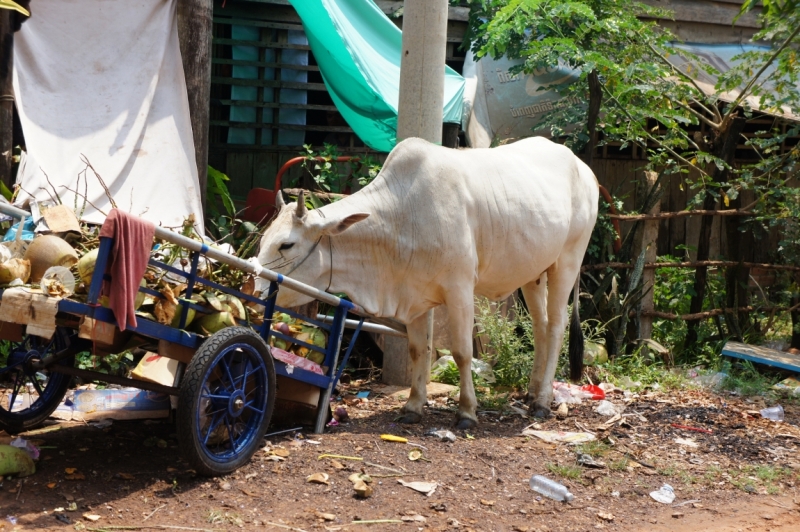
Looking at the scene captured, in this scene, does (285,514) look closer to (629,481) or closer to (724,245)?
(629,481)

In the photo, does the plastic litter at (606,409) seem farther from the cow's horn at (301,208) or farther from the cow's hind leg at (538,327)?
the cow's horn at (301,208)

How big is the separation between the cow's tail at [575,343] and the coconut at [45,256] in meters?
4.12

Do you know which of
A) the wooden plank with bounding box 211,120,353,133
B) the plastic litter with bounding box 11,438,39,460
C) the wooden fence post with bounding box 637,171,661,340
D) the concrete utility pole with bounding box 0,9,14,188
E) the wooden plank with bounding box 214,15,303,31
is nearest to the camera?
the plastic litter with bounding box 11,438,39,460

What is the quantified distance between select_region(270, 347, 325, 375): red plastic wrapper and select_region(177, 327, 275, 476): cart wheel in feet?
0.92

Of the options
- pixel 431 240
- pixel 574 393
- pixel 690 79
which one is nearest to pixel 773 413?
pixel 574 393

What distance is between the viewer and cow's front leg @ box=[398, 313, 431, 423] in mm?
5746

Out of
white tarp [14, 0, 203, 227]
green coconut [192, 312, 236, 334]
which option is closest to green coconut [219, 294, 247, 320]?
green coconut [192, 312, 236, 334]

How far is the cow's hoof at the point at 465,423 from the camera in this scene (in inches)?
221

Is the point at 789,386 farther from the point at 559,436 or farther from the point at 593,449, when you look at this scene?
the point at 593,449

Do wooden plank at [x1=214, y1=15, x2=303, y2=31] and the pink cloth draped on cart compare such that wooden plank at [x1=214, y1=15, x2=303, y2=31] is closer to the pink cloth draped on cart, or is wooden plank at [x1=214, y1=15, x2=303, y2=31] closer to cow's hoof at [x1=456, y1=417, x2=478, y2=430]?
cow's hoof at [x1=456, y1=417, x2=478, y2=430]

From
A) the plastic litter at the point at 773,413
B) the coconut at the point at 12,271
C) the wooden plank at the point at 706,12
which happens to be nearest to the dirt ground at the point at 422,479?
the plastic litter at the point at 773,413

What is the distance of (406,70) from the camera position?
652 centimetres

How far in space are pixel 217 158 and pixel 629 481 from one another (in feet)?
19.4

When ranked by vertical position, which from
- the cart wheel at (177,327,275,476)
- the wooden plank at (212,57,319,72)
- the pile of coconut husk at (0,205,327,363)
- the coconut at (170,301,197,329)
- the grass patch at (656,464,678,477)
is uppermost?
the wooden plank at (212,57,319,72)
